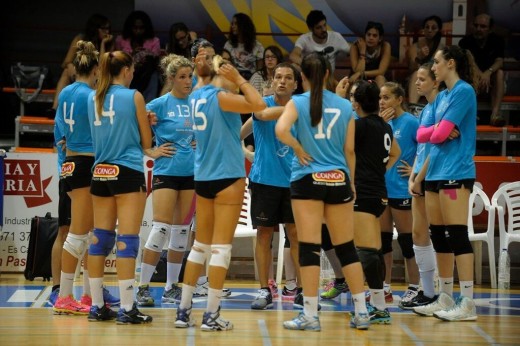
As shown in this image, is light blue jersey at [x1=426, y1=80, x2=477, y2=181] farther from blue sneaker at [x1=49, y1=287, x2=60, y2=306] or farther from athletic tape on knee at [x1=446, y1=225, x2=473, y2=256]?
blue sneaker at [x1=49, y1=287, x2=60, y2=306]

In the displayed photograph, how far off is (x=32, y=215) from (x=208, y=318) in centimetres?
457

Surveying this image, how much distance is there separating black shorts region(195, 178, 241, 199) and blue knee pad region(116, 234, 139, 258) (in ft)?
2.17

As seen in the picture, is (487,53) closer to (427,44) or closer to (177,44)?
(427,44)

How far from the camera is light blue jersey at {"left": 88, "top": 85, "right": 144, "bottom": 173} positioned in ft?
25.6

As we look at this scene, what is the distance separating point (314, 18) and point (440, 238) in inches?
232

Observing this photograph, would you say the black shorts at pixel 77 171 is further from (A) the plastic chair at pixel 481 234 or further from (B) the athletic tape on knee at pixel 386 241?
(A) the plastic chair at pixel 481 234

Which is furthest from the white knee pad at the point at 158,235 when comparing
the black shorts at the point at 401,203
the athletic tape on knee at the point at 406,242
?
the athletic tape on knee at the point at 406,242

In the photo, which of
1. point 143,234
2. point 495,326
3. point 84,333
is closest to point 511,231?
point 495,326

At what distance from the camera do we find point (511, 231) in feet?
37.9

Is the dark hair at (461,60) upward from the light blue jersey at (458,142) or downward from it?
upward

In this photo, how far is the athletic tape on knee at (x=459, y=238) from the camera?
27.6 ft

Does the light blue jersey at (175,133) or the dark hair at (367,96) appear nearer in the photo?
the dark hair at (367,96)

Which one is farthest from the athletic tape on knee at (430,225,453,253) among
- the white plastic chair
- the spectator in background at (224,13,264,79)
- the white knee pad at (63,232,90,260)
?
the spectator in background at (224,13,264,79)

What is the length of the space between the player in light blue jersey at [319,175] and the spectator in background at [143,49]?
6.67 metres
